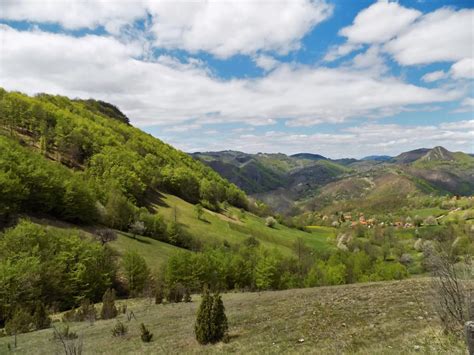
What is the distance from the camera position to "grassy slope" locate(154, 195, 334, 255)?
106m

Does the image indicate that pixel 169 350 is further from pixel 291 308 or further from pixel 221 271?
pixel 221 271

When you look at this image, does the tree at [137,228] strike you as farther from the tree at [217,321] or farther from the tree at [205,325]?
the tree at [217,321]

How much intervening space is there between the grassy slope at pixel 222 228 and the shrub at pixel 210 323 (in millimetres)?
79355

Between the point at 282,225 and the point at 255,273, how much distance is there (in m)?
92.7

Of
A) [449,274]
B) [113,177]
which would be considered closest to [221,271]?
[449,274]

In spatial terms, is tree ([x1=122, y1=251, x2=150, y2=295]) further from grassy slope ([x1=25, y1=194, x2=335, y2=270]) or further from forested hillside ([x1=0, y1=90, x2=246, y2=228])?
forested hillside ([x1=0, y1=90, x2=246, y2=228])

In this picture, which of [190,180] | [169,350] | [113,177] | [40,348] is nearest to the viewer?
[169,350]

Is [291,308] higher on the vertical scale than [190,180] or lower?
lower

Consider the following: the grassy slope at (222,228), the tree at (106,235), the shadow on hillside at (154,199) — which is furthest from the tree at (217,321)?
the shadow on hillside at (154,199)

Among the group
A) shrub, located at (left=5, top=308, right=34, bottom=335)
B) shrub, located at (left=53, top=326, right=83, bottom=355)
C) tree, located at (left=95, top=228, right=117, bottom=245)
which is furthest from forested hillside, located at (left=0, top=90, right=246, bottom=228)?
shrub, located at (left=53, top=326, right=83, bottom=355)

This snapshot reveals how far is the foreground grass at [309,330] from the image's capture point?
50.5 ft

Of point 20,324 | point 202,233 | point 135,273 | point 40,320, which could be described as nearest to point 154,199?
point 202,233

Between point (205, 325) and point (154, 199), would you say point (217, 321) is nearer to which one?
point (205, 325)

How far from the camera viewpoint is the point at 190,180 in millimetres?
150125
